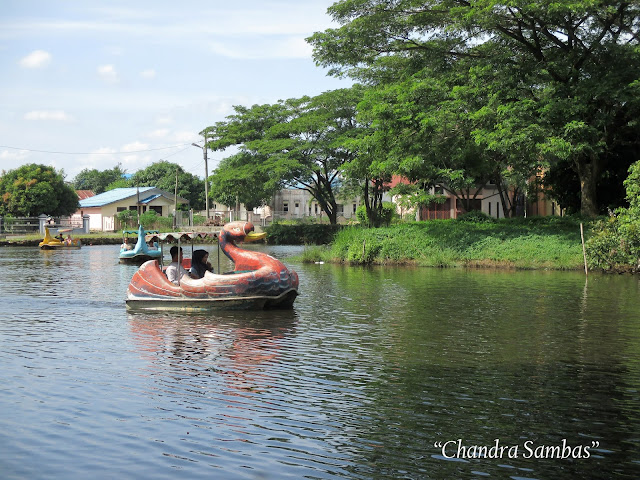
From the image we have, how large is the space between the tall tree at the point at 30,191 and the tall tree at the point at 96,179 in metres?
46.0

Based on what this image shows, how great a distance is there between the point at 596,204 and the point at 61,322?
2682 centimetres

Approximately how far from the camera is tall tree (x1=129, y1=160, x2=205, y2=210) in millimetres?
95750

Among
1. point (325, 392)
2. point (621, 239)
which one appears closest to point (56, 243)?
point (621, 239)

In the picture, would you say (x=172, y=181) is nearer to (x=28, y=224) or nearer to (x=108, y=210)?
(x=108, y=210)

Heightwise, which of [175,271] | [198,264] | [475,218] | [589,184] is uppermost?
[589,184]

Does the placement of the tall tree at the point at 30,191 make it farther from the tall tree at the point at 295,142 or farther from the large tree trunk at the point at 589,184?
the large tree trunk at the point at 589,184

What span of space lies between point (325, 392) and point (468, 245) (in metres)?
26.0

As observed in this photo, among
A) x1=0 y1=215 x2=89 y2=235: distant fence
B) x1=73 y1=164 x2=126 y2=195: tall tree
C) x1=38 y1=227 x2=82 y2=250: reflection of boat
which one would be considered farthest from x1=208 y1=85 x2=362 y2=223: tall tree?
x1=73 y1=164 x2=126 y2=195: tall tree

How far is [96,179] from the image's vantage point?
389ft

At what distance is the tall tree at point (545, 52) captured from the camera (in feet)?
101

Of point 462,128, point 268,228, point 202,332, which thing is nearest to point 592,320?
point 202,332

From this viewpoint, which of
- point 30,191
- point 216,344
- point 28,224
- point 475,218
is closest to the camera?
point 216,344

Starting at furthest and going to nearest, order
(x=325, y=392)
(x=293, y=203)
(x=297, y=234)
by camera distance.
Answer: (x=293, y=203), (x=297, y=234), (x=325, y=392)

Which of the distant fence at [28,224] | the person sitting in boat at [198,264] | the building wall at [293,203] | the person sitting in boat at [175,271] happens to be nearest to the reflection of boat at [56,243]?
the distant fence at [28,224]
